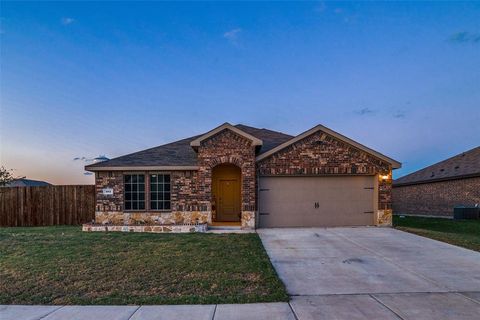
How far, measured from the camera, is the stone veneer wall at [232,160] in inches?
454

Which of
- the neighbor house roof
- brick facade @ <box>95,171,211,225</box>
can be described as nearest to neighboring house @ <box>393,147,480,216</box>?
the neighbor house roof

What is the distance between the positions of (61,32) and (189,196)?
8.17 meters

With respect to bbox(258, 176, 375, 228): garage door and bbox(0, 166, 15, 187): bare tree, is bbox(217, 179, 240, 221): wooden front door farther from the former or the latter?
bbox(0, 166, 15, 187): bare tree

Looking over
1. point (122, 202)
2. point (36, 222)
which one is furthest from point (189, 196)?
point (36, 222)

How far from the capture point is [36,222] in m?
13.3

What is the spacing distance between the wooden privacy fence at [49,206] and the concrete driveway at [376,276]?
27.9ft

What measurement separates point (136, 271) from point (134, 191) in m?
6.75

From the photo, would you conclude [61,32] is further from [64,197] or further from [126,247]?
[126,247]

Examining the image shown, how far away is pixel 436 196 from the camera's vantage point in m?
19.7

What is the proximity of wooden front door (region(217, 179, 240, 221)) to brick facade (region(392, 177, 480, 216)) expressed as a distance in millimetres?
13745

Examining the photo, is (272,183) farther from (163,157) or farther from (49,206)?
(49,206)

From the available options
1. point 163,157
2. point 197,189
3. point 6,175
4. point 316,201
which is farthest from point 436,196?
point 6,175

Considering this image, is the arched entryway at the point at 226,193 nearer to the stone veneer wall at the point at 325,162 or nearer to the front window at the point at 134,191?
the stone veneer wall at the point at 325,162

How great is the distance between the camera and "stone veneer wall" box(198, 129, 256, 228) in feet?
37.8
